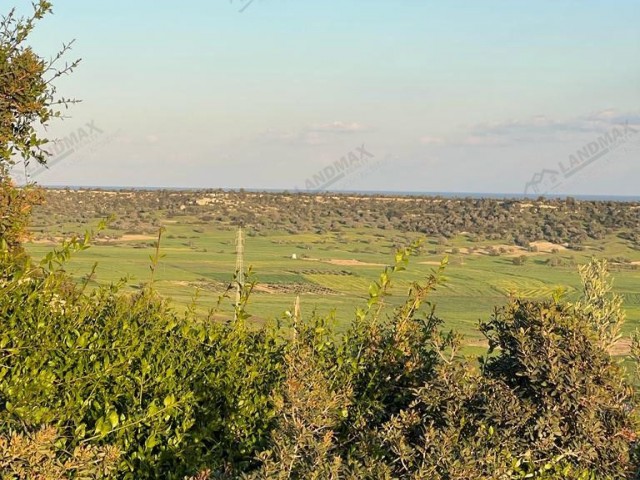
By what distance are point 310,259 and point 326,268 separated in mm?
4530

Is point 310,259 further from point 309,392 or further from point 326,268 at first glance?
point 309,392

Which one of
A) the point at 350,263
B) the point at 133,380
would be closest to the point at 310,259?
the point at 350,263

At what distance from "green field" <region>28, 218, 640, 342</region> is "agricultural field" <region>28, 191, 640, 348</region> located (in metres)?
0.07

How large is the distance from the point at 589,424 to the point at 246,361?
8.65 feet

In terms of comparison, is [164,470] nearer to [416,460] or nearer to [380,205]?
[416,460]

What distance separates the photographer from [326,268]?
4297cm

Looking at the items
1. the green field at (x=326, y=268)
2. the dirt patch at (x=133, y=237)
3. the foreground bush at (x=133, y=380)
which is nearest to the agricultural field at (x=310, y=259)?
the green field at (x=326, y=268)

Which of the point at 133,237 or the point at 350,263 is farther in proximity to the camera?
the point at 133,237

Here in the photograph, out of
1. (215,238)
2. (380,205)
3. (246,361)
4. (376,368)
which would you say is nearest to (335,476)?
(376,368)

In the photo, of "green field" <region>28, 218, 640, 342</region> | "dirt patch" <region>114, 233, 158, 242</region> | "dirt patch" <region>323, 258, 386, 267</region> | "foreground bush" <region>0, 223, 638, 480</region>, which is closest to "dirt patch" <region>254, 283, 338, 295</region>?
"green field" <region>28, 218, 640, 342</region>

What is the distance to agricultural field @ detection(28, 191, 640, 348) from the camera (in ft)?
103

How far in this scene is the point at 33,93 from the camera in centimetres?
609

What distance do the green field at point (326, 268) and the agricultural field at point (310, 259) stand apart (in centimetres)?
7

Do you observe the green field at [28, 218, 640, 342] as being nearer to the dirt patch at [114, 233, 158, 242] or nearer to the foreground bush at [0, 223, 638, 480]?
the dirt patch at [114, 233, 158, 242]
